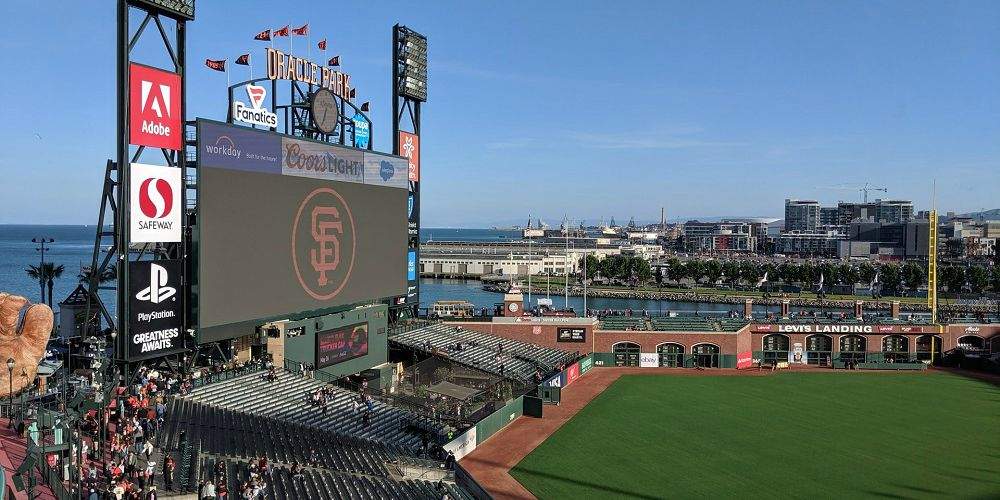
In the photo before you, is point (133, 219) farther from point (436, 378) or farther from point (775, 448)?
point (775, 448)

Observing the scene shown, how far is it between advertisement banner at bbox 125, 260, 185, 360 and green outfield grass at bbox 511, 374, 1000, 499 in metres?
15.2

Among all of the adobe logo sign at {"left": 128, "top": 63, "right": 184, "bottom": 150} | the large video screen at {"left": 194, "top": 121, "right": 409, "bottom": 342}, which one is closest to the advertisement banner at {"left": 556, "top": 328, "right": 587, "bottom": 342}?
the large video screen at {"left": 194, "top": 121, "right": 409, "bottom": 342}

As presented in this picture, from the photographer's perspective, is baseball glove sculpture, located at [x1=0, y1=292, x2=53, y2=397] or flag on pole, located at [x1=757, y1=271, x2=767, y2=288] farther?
flag on pole, located at [x1=757, y1=271, x2=767, y2=288]

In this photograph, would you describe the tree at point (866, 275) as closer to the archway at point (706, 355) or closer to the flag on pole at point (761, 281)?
Result: the flag on pole at point (761, 281)

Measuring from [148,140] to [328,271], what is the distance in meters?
12.0

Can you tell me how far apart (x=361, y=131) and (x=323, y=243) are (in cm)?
946

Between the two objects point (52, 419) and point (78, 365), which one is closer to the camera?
point (52, 419)

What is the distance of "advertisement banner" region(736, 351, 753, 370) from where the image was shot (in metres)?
57.7

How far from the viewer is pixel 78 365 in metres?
31.0

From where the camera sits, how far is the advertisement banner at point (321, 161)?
3475 cm

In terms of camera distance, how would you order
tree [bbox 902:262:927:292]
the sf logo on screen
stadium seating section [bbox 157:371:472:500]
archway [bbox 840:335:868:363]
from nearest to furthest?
1. stadium seating section [bbox 157:371:472:500]
2. the sf logo on screen
3. archway [bbox 840:335:868:363]
4. tree [bbox 902:262:927:292]

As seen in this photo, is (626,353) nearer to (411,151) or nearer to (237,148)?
(411,151)

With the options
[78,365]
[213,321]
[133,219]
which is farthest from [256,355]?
[133,219]

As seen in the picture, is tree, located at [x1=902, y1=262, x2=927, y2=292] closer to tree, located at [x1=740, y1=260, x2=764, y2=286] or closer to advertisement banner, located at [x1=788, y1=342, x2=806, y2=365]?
tree, located at [x1=740, y1=260, x2=764, y2=286]
